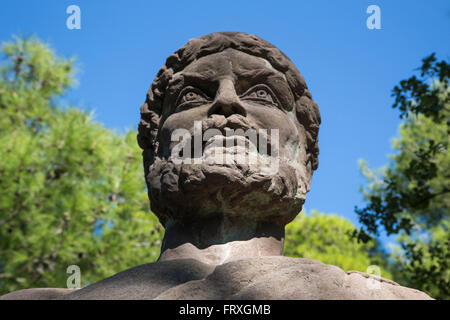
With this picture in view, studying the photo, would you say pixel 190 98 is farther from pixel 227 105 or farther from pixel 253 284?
pixel 253 284

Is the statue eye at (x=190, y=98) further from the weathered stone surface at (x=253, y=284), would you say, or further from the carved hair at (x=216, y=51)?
the weathered stone surface at (x=253, y=284)

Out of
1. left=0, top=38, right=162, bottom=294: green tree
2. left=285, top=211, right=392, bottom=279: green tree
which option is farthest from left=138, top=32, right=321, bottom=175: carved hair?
left=285, top=211, right=392, bottom=279: green tree

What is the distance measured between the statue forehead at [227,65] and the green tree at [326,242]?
42.1ft

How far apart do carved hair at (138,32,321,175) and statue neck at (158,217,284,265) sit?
2.33ft

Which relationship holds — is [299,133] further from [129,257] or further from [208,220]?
[129,257]

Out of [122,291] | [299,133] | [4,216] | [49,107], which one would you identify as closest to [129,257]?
[4,216]

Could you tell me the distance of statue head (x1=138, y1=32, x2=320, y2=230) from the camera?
3.48 metres

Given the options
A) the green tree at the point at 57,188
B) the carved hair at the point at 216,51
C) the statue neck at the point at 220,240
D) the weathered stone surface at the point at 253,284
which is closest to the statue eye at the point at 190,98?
the carved hair at the point at 216,51

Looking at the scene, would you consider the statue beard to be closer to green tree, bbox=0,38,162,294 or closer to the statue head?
the statue head

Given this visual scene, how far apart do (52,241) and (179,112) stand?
21.3 ft

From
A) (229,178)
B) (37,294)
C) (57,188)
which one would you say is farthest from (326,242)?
(37,294)

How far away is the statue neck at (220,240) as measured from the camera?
3.48 meters

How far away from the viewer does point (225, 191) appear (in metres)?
3.45

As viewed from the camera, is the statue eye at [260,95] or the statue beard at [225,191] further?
the statue eye at [260,95]
